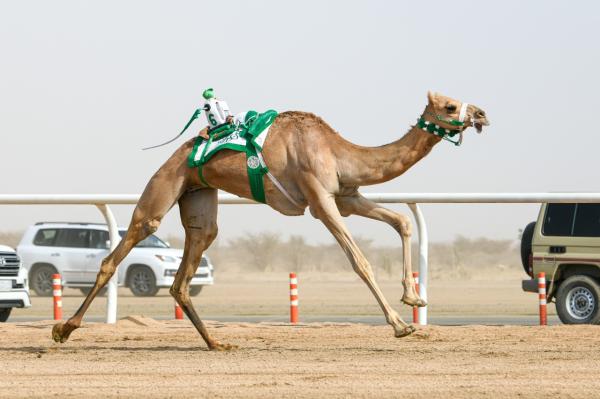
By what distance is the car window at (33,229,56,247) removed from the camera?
34.2 metres

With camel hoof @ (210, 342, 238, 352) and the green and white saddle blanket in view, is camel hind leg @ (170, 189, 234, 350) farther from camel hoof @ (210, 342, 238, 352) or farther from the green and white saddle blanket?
camel hoof @ (210, 342, 238, 352)

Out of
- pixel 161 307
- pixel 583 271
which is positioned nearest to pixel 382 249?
pixel 161 307

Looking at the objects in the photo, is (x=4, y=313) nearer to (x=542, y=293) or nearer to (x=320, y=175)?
(x=542, y=293)

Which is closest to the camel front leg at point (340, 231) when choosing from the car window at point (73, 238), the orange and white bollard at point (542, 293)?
the orange and white bollard at point (542, 293)

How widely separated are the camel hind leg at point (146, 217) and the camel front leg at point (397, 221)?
1667mm

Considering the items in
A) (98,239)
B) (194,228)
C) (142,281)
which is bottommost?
(142,281)

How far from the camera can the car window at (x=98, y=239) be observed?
1323 inches

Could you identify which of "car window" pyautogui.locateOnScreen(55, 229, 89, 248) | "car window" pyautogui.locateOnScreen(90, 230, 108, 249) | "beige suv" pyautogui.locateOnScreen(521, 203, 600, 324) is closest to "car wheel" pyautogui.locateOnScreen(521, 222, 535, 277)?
"beige suv" pyautogui.locateOnScreen(521, 203, 600, 324)

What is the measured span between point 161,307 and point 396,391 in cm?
2153

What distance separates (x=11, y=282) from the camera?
20.3 meters

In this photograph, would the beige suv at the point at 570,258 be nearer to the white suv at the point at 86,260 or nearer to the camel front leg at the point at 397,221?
the camel front leg at the point at 397,221

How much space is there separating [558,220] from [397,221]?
27.3ft

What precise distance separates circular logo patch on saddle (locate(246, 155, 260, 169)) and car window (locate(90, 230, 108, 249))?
21.3 meters

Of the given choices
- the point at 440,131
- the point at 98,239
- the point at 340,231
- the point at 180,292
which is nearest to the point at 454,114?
the point at 440,131
